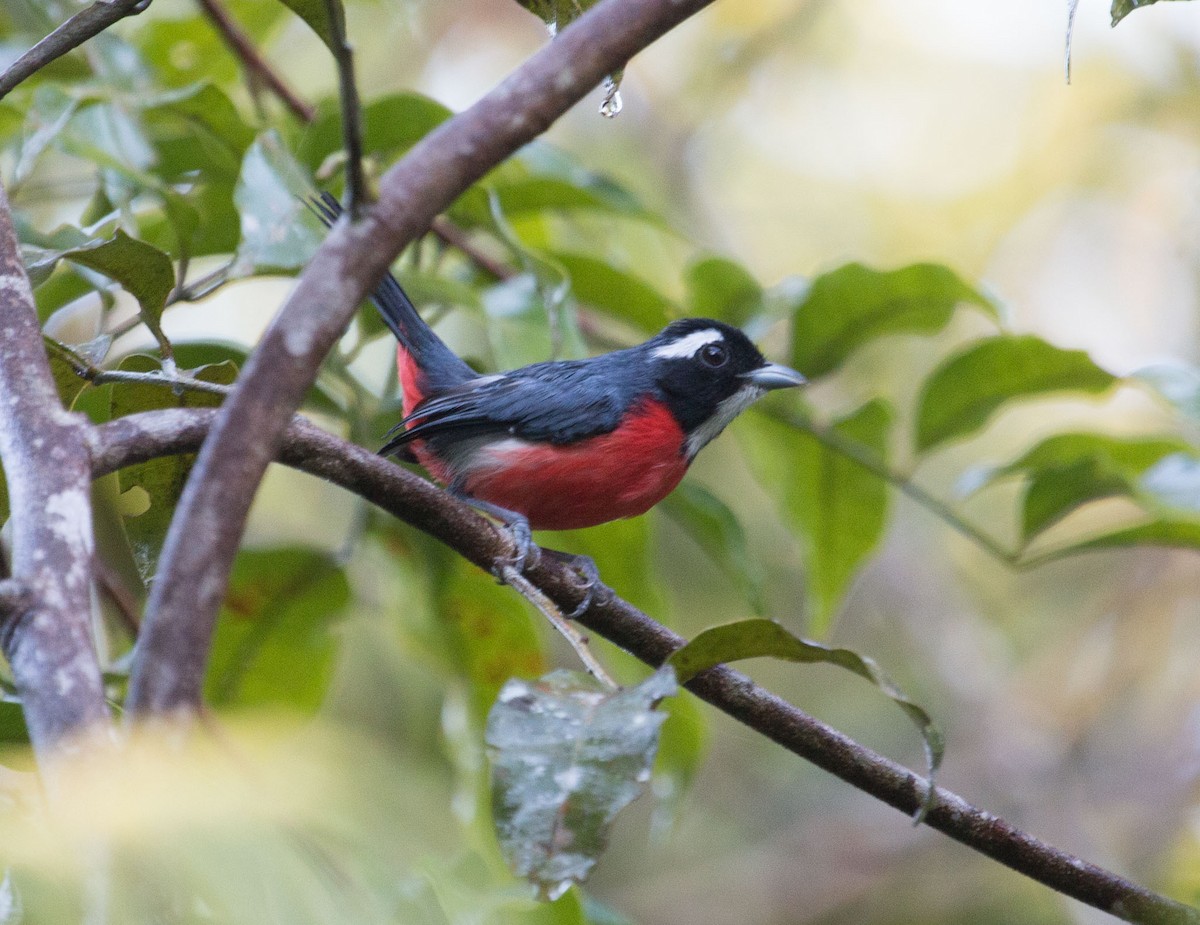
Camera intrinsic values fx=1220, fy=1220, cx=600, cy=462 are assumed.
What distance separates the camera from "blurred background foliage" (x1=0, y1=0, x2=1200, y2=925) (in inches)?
85.5

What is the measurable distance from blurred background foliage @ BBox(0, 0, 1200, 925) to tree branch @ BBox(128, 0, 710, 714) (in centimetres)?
15

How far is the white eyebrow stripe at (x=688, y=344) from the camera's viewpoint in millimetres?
4188

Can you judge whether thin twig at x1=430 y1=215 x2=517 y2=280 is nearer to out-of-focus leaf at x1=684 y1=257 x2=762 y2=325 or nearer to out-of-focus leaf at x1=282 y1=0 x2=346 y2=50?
out-of-focus leaf at x1=684 y1=257 x2=762 y2=325

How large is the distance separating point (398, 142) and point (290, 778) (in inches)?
112

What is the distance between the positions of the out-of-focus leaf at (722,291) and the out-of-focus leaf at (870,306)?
0.22 metres

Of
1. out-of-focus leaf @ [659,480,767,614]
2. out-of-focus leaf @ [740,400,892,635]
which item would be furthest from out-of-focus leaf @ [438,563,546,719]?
out-of-focus leaf @ [740,400,892,635]

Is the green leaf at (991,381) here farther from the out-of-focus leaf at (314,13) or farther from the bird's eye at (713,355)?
the out-of-focus leaf at (314,13)

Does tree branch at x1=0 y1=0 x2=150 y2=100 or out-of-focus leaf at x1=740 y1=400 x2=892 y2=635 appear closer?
tree branch at x1=0 y1=0 x2=150 y2=100

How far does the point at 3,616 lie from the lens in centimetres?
133

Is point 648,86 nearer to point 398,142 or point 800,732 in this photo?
point 398,142

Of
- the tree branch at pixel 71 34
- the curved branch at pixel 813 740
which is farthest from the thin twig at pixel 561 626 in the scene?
the tree branch at pixel 71 34

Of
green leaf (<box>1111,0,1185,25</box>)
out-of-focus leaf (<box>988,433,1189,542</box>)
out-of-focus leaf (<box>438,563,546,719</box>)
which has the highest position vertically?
green leaf (<box>1111,0,1185,25</box>)

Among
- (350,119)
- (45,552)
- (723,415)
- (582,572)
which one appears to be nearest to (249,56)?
(723,415)

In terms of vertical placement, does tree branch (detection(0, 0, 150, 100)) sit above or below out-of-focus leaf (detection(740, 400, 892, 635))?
above
